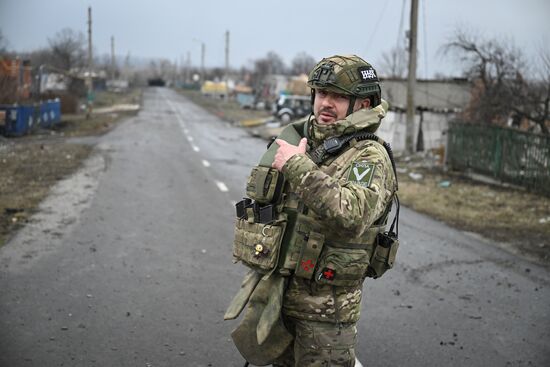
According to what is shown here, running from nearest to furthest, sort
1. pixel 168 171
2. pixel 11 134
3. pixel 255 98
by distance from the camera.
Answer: pixel 168 171
pixel 11 134
pixel 255 98

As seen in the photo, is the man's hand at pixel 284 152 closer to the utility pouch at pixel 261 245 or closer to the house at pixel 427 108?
the utility pouch at pixel 261 245

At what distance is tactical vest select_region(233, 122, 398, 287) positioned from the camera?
2686 mm

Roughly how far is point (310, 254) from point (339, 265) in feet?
0.47

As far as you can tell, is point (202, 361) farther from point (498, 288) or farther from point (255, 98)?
point (255, 98)

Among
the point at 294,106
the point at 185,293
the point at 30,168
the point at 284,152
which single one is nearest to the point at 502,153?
the point at 185,293

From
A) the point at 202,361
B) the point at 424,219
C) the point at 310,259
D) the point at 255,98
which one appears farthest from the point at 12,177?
the point at 255,98

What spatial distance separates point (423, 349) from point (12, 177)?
401 inches

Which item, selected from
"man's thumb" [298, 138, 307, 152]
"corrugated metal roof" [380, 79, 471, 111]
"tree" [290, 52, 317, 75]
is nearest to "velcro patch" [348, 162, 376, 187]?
"man's thumb" [298, 138, 307, 152]

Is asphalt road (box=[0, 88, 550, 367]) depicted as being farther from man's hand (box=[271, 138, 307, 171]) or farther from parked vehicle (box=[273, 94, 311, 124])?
parked vehicle (box=[273, 94, 311, 124])

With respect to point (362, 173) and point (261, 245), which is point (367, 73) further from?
point (261, 245)

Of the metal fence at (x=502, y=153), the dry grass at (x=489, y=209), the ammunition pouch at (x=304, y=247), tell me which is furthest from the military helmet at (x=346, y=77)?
the metal fence at (x=502, y=153)

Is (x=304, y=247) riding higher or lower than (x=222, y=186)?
higher

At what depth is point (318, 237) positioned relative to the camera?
2.66m

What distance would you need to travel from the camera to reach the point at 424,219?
10.7 m
